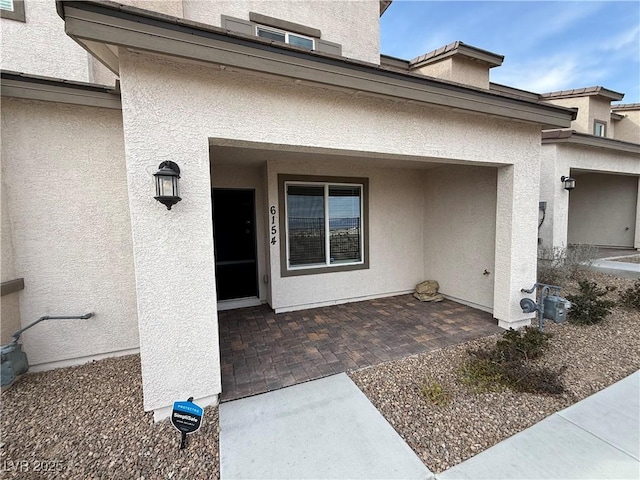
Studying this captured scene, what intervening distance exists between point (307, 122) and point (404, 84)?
1.51 meters

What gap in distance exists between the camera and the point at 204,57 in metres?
2.90

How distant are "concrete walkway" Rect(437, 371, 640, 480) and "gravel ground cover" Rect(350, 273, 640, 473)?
11cm

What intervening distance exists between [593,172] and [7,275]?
17.0 metres

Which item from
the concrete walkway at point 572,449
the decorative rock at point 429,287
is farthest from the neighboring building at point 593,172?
the concrete walkway at point 572,449

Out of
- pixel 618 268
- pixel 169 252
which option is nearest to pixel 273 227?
pixel 169 252

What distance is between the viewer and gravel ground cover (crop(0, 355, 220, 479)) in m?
2.61

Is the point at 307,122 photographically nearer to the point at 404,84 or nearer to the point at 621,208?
the point at 404,84

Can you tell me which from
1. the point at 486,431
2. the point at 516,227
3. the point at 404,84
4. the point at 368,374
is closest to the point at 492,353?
the point at 486,431

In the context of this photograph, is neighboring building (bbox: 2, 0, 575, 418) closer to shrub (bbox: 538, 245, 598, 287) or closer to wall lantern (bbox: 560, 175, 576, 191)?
shrub (bbox: 538, 245, 598, 287)

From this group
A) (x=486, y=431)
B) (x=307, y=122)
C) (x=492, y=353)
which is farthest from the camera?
(x=492, y=353)

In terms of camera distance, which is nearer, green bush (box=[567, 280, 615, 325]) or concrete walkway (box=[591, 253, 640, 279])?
green bush (box=[567, 280, 615, 325])

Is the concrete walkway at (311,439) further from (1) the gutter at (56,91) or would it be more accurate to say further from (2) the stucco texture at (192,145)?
(1) the gutter at (56,91)

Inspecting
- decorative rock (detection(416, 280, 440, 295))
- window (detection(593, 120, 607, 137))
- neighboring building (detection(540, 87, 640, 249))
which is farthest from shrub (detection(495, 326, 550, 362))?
window (detection(593, 120, 607, 137))

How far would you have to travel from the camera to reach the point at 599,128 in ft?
42.1
